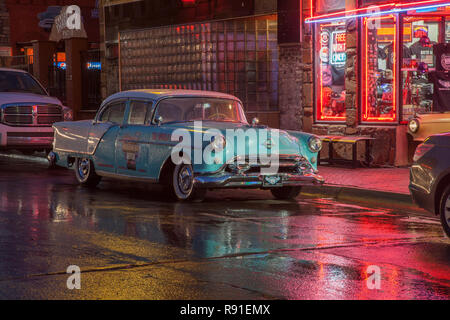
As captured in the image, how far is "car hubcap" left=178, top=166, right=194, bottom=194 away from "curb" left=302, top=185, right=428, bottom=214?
8.40 ft

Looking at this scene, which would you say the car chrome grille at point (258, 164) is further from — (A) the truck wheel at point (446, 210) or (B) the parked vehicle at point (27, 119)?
(B) the parked vehicle at point (27, 119)

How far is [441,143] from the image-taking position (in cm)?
909

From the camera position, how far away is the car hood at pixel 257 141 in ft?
38.1

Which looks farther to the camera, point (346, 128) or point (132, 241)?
point (346, 128)

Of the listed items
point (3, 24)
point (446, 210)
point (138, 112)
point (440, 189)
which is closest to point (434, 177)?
point (440, 189)

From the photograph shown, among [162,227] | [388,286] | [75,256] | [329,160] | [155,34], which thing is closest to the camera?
[388,286]

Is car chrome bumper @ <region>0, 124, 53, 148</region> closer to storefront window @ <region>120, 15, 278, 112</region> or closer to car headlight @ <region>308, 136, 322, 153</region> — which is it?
storefront window @ <region>120, 15, 278, 112</region>

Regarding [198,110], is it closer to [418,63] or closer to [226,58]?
[418,63]

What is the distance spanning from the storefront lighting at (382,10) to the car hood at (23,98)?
617 cm

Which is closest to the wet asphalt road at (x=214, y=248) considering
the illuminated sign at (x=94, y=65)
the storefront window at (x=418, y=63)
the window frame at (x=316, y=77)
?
the storefront window at (x=418, y=63)

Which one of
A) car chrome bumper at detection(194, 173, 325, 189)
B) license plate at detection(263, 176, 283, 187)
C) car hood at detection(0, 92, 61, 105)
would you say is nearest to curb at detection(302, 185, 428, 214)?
car chrome bumper at detection(194, 173, 325, 189)
